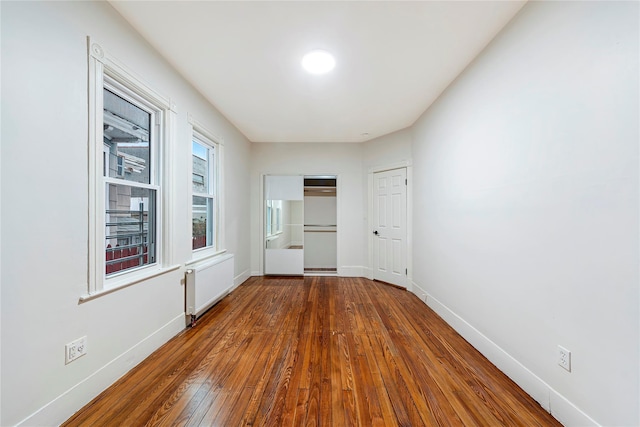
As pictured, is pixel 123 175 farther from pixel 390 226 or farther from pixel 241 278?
pixel 390 226

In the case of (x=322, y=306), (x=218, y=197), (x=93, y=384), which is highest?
(x=218, y=197)

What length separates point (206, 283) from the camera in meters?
2.78

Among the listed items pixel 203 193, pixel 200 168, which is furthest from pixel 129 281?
pixel 200 168

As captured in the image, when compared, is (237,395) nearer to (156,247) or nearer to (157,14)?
(156,247)

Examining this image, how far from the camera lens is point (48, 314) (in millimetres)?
1319

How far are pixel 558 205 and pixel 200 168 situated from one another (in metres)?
3.51

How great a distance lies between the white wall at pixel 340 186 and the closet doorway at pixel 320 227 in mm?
540

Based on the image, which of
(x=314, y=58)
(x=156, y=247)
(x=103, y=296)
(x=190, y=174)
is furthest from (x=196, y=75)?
(x=103, y=296)

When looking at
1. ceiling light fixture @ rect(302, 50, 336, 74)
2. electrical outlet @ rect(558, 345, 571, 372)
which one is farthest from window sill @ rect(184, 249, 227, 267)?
electrical outlet @ rect(558, 345, 571, 372)

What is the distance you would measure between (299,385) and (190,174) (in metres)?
2.29

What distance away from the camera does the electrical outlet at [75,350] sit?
141cm

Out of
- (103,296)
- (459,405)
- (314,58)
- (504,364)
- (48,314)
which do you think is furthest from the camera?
(314,58)

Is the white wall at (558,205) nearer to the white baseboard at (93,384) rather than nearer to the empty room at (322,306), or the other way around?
the empty room at (322,306)

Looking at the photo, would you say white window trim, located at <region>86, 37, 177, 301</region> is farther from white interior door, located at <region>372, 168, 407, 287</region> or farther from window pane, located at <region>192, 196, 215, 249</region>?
white interior door, located at <region>372, 168, 407, 287</region>
